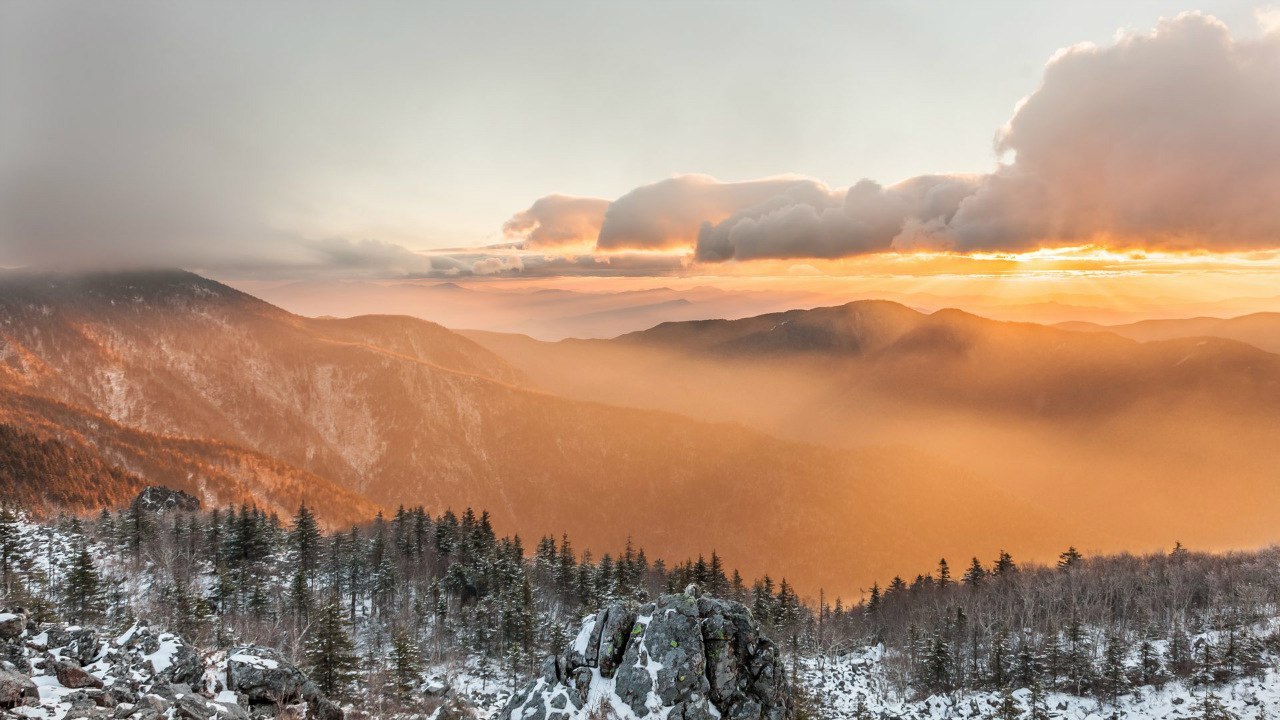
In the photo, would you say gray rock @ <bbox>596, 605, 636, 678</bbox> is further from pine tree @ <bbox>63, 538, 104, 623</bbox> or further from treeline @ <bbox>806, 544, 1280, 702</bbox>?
pine tree @ <bbox>63, 538, 104, 623</bbox>

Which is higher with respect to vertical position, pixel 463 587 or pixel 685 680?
pixel 685 680

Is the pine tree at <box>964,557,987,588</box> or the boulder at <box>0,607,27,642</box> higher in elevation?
the boulder at <box>0,607,27,642</box>

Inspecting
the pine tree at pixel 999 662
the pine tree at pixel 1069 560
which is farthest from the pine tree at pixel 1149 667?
the pine tree at pixel 1069 560

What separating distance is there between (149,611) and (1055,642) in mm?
130268

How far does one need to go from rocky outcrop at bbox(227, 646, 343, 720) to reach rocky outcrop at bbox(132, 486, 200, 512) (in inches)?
5066

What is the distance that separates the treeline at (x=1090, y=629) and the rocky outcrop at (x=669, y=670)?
6296 cm

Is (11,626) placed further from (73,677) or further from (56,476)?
(56,476)

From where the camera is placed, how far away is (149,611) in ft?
257

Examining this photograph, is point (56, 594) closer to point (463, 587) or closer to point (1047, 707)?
point (463, 587)

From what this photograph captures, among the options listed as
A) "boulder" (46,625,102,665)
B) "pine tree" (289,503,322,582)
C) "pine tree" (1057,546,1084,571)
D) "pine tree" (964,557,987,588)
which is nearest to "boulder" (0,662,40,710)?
"boulder" (46,625,102,665)

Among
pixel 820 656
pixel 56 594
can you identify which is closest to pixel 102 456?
pixel 56 594

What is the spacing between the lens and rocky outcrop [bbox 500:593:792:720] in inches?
1427

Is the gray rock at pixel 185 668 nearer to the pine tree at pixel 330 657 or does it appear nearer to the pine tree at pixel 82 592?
the pine tree at pixel 330 657

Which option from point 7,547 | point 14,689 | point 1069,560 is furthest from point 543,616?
point 1069,560
